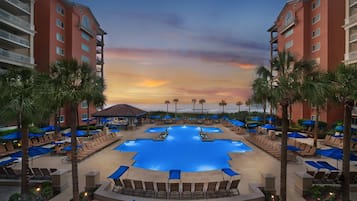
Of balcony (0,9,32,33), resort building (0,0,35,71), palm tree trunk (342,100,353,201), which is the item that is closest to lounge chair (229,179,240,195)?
palm tree trunk (342,100,353,201)

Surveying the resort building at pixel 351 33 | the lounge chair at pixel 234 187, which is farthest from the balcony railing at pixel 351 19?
the lounge chair at pixel 234 187

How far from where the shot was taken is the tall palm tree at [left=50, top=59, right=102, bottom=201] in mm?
7777

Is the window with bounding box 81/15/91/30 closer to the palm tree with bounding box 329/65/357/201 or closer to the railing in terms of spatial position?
the palm tree with bounding box 329/65/357/201

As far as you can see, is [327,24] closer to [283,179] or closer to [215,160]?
[215,160]

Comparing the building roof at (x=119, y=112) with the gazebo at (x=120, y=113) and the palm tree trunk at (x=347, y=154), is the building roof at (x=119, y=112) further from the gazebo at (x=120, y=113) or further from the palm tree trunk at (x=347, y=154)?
the palm tree trunk at (x=347, y=154)

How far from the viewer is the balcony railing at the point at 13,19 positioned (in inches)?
910

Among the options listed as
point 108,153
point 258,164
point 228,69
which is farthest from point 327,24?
point 108,153

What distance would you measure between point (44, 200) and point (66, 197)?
2.61 ft

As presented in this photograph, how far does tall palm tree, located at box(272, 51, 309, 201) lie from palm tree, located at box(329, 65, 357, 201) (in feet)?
5.98

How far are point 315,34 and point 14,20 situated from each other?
3795 centimetres

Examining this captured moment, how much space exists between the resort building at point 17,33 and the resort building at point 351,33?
124 feet

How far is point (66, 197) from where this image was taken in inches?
363

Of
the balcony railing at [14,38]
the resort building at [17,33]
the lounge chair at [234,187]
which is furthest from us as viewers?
the resort building at [17,33]

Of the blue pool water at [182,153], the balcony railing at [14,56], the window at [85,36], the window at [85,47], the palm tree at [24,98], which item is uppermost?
the window at [85,36]
